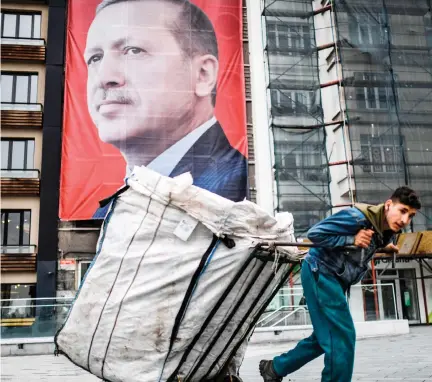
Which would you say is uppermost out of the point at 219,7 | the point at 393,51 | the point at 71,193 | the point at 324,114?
the point at 219,7

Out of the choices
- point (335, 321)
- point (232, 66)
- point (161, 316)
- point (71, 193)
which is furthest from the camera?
point (232, 66)

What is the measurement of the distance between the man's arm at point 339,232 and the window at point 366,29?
20.3 metres

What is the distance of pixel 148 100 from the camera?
21234 millimetres

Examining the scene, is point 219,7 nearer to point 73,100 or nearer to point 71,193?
point 73,100

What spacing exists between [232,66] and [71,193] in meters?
8.57

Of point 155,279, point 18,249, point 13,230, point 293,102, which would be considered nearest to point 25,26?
point 13,230

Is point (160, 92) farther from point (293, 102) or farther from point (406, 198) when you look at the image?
point (406, 198)

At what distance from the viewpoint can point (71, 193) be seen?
66.7ft

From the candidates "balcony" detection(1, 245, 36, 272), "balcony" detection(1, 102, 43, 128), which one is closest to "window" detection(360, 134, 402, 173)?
"balcony" detection(1, 102, 43, 128)

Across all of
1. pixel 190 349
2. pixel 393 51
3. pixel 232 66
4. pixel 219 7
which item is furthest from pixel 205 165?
pixel 190 349

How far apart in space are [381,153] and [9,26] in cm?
1668

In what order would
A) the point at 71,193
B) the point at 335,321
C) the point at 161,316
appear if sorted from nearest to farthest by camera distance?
1. the point at 335,321
2. the point at 161,316
3. the point at 71,193

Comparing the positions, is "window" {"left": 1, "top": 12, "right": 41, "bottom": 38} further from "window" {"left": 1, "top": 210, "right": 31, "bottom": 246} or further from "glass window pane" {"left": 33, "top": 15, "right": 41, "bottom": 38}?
"window" {"left": 1, "top": 210, "right": 31, "bottom": 246}

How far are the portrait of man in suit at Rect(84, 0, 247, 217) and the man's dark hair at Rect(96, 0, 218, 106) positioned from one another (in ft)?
0.14
